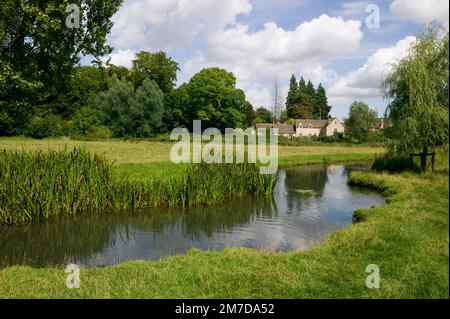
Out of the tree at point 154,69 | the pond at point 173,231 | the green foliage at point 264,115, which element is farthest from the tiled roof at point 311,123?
the pond at point 173,231

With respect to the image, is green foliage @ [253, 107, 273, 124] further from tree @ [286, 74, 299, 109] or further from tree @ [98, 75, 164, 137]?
tree @ [98, 75, 164, 137]

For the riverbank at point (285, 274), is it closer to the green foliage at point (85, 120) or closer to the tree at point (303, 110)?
the green foliage at point (85, 120)

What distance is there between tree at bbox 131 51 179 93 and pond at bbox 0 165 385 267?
57911mm

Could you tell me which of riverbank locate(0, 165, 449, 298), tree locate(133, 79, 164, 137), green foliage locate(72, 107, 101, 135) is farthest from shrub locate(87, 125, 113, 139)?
riverbank locate(0, 165, 449, 298)

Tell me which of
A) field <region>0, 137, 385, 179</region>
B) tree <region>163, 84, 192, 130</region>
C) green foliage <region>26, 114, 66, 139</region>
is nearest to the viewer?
field <region>0, 137, 385, 179</region>

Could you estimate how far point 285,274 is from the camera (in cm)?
813

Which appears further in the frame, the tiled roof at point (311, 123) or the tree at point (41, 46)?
the tiled roof at point (311, 123)

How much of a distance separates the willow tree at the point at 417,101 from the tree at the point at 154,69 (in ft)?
177

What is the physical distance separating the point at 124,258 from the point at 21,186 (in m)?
5.63

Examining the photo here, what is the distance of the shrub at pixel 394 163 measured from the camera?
26.8 m

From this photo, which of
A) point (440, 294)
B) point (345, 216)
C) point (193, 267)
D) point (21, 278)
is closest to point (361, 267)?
point (440, 294)

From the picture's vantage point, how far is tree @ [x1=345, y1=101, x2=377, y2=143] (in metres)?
77.2

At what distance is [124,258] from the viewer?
1228 cm
